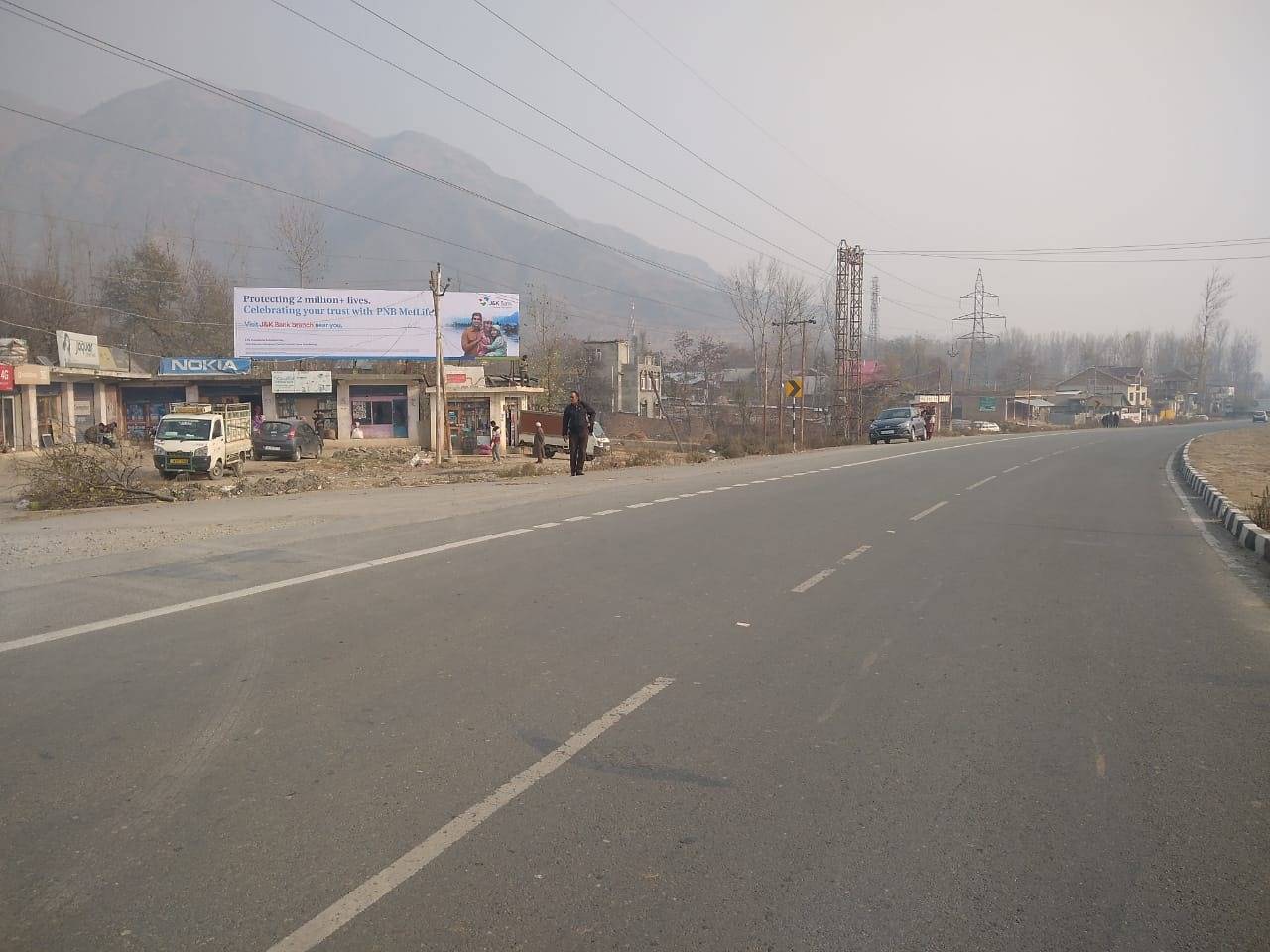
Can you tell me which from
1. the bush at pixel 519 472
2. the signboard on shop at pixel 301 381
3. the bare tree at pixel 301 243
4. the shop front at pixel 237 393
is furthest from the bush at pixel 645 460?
the bare tree at pixel 301 243

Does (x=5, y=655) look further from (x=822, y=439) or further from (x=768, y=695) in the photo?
(x=822, y=439)

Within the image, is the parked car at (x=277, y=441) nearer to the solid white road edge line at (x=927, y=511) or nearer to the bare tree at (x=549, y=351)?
the bare tree at (x=549, y=351)

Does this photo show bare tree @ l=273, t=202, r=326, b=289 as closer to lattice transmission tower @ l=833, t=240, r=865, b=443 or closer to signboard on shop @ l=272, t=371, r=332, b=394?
signboard on shop @ l=272, t=371, r=332, b=394

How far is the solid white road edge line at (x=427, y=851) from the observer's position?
3.18m

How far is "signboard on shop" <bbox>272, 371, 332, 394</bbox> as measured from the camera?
154 feet

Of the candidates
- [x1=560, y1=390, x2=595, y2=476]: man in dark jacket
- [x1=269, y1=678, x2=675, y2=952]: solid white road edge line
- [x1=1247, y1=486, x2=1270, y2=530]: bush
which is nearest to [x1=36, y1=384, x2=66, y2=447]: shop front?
[x1=560, y1=390, x2=595, y2=476]: man in dark jacket

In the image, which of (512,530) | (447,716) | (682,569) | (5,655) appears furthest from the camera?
(512,530)

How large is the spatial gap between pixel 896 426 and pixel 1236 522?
35.3 m

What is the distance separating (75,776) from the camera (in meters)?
4.38

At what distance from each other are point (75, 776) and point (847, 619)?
5.54 meters

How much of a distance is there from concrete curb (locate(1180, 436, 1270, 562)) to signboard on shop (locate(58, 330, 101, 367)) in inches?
1718

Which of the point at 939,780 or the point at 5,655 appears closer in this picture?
the point at 939,780

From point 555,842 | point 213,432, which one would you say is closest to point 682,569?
point 555,842

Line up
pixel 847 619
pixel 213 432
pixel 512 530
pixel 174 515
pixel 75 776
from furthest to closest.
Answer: pixel 213 432 → pixel 174 515 → pixel 512 530 → pixel 847 619 → pixel 75 776
